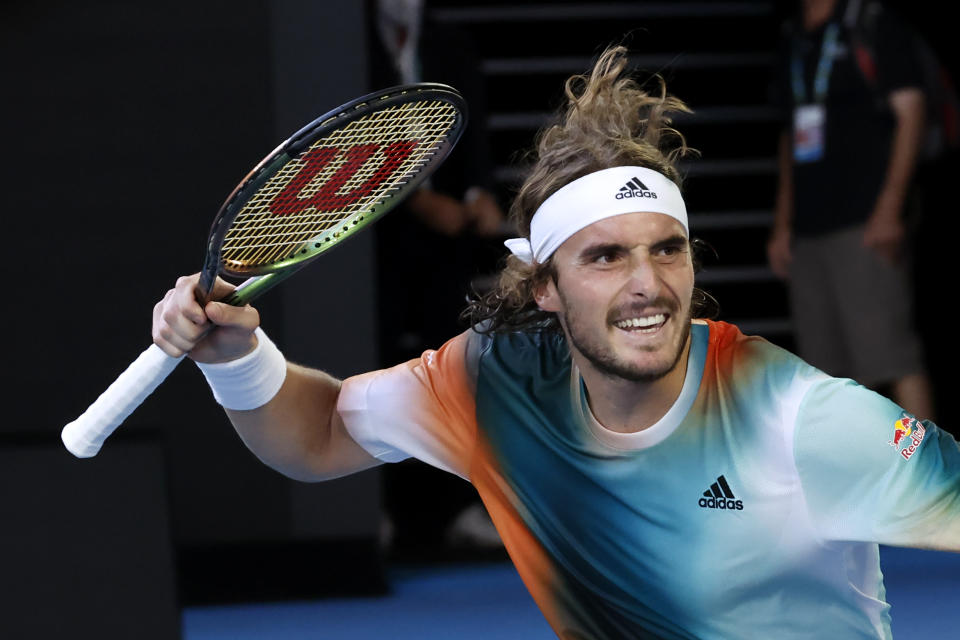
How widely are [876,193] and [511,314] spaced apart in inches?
114

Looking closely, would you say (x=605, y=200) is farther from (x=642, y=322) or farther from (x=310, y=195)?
(x=310, y=195)

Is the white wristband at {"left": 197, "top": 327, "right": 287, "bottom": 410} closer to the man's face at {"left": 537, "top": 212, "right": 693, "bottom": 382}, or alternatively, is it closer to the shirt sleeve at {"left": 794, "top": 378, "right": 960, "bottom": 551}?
the man's face at {"left": 537, "top": 212, "right": 693, "bottom": 382}

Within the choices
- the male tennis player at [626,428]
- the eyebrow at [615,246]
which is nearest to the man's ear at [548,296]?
the male tennis player at [626,428]

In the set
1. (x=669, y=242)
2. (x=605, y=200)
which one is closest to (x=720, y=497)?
(x=669, y=242)

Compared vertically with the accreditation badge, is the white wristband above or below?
below

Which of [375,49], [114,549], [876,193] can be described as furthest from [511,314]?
[876,193]

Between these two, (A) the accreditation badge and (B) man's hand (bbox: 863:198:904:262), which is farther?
(A) the accreditation badge

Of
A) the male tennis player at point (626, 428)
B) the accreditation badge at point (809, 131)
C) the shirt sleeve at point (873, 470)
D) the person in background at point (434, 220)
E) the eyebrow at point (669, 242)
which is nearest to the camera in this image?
the shirt sleeve at point (873, 470)

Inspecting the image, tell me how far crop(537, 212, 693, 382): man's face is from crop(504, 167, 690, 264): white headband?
0.06 ft

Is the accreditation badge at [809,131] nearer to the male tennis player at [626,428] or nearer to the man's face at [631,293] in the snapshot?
the male tennis player at [626,428]

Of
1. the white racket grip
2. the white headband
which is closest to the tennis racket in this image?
the white racket grip

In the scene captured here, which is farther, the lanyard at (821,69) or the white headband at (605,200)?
the lanyard at (821,69)

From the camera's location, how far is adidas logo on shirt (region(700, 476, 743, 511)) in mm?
2287

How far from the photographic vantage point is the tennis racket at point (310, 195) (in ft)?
7.35
